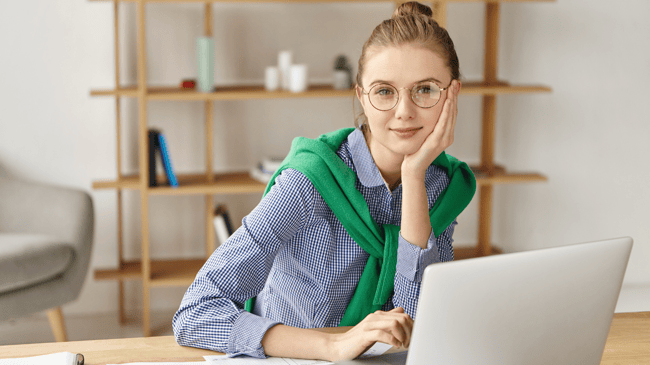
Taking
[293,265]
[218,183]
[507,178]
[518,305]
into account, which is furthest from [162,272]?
[518,305]

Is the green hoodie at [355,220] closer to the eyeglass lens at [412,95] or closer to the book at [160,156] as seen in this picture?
the eyeglass lens at [412,95]

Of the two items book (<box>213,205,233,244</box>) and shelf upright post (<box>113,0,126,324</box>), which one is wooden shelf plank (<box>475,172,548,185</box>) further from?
shelf upright post (<box>113,0,126,324</box>)

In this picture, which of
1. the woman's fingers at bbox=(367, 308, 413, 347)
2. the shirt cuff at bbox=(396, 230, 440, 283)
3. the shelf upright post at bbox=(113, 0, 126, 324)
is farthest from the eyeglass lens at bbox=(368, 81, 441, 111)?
the shelf upright post at bbox=(113, 0, 126, 324)

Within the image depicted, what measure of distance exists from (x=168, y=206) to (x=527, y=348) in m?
2.66

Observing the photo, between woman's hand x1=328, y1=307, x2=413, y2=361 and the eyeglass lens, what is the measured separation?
393 millimetres

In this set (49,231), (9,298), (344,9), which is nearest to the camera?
(9,298)

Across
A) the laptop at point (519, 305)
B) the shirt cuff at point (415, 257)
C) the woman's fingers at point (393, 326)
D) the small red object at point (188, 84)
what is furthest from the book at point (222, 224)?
the laptop at point (519, 305)

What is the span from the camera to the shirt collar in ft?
4.07

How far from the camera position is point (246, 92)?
110 inches

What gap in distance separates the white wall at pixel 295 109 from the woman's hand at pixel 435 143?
2.09 m

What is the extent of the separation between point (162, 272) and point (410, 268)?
2.05m

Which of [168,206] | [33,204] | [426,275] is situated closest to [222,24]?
[168,206]

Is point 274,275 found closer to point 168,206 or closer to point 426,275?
point 426,275

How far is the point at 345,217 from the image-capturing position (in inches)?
46.8
